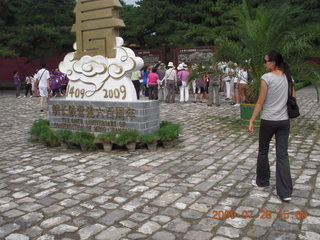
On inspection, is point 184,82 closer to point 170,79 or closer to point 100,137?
point 170,79

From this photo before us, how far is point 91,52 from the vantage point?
757 cm

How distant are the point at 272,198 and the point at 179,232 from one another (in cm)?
138

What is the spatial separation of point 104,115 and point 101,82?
0.75 meters

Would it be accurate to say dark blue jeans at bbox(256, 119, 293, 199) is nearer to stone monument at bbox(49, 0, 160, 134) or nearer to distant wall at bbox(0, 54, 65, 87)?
stone monument at bbox(49, 0, 160, 134)

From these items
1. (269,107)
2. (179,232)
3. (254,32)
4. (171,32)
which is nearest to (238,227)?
(179,232)

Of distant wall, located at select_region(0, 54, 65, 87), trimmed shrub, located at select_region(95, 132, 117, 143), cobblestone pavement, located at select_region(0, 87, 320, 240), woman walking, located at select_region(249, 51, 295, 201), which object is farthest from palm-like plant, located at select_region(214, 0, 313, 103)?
distant wall, located at select_region(0, 54, 65, 87)

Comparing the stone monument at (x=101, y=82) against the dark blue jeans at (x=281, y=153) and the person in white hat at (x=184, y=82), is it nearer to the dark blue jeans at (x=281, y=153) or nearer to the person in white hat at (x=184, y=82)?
the dark blue jeans at (x=281, y=153)

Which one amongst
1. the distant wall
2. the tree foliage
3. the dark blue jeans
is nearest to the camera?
the dark blue jeans

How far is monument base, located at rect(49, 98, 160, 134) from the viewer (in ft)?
22.1

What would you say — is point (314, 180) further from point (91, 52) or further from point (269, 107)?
point (91, 52)

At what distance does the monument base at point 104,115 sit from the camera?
6.75m

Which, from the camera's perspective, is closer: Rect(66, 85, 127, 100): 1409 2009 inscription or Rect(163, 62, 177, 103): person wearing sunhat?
Rect(66, 85, 127, 100): 1409 2009 inscription

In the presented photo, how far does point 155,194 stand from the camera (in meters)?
4.34
